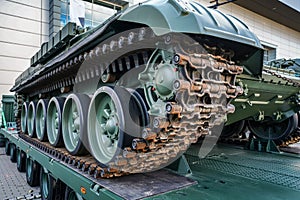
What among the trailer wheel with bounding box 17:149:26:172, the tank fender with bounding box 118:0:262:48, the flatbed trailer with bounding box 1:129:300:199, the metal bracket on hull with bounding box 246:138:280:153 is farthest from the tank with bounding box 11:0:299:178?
the trailer wheel with bounding box 17:149:26:172

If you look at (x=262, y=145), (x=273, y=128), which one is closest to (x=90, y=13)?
(x=273, y=128)

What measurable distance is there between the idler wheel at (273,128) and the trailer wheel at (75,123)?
3.13 m

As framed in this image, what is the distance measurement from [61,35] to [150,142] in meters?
2.76

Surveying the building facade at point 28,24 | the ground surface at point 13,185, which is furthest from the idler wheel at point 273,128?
the building facade at point 28,24

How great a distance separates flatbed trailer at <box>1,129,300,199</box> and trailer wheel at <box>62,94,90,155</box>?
0.71 feet

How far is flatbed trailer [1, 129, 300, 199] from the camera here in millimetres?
2178

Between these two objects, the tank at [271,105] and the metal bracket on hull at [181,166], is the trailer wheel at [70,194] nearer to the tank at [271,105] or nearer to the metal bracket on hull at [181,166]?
the metal bracket on hull at [181,166]

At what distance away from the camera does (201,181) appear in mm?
2537

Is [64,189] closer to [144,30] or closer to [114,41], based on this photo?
[114,41]

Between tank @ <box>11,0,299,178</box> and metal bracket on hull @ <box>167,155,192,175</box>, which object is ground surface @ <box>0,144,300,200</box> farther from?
tank @ <box>11,0,299,178</box>

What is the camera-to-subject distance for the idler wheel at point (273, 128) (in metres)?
4.80

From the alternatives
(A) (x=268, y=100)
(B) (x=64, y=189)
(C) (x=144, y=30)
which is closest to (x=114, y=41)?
(C) (x=144, y=30)

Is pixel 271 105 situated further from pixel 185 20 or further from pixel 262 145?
pixel 185 20

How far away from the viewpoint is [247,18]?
1900 cm
